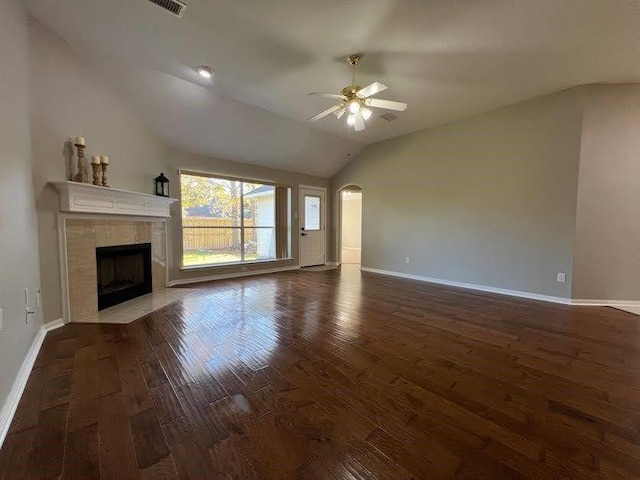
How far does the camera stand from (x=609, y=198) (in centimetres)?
357

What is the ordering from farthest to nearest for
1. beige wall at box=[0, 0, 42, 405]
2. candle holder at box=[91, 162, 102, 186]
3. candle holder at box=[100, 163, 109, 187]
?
1. candle holder at box=[100, 163, 109, 187]
2. candle holder at box=[91, 162, 102, 186]
3. beige wall at box=[0, 0, 42, 405]

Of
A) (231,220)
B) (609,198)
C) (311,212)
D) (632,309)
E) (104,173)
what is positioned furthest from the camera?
(311,212)

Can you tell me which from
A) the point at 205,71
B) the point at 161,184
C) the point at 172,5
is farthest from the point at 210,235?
the point at 172,5

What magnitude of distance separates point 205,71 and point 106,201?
6.60ft

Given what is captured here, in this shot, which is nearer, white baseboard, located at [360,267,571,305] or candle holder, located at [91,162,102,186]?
candle holder, located at [91,162,102,186]

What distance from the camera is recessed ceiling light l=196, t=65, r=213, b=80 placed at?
3179 mm

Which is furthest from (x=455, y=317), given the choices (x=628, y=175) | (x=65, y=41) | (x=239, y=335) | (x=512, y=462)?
(x=65, y=41)

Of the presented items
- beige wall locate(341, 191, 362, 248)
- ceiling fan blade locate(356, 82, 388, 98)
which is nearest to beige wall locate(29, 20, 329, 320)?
ceiling fan blade locate(356, 82, 388, 98)

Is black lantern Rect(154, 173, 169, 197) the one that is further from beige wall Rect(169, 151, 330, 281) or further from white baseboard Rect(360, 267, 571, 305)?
white baseboard Rect(360, 267, 571, 305)

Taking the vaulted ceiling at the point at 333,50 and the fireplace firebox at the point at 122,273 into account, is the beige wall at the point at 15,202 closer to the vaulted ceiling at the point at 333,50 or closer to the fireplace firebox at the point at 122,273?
the vaulted ceiling at the point at 333,50

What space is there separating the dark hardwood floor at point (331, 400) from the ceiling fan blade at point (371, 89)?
8.12ft

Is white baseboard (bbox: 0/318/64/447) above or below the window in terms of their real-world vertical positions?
below

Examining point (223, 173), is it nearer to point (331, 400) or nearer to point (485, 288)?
point (331, 400)

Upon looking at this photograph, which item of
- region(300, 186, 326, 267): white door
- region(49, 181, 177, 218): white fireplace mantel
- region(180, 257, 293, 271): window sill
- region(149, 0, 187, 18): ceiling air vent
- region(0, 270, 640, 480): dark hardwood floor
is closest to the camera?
region(0, 270, 640, 480): dark hardwood floor
